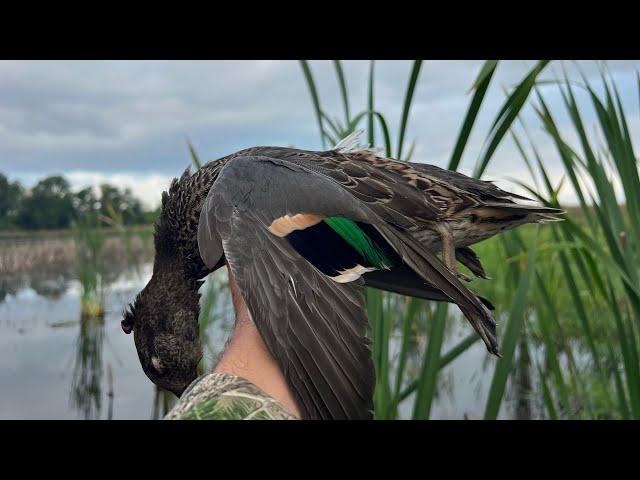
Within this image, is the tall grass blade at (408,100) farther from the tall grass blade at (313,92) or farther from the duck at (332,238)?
the tall grass blade at (313,92)

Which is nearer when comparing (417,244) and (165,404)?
(417,244)

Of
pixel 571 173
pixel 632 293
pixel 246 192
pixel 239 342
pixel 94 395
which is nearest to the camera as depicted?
pixel 239 342

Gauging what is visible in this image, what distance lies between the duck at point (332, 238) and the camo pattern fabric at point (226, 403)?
0.08 m

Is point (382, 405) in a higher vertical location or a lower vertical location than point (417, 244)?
lower

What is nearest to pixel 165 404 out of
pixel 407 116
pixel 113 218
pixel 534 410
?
pixel 113 218

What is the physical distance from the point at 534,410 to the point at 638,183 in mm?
4818

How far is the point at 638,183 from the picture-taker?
2.03 m

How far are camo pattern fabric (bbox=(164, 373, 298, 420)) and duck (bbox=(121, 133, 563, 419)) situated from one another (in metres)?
0.08

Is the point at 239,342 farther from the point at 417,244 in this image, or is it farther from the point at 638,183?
the point at 638,183

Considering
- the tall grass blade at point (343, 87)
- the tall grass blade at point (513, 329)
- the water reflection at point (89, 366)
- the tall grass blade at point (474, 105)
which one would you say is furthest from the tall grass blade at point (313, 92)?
the water reflection at point (89, 366)

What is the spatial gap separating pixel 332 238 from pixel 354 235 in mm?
58

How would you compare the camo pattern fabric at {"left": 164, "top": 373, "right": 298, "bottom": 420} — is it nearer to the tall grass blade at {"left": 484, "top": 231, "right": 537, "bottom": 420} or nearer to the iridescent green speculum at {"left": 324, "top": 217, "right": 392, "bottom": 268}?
the iridescent green speculum at {"left": 324, "top": 217, "right": 392, "bottom": 268}

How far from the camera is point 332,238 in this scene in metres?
1.43

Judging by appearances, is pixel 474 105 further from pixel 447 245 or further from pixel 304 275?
pixel 304 275
